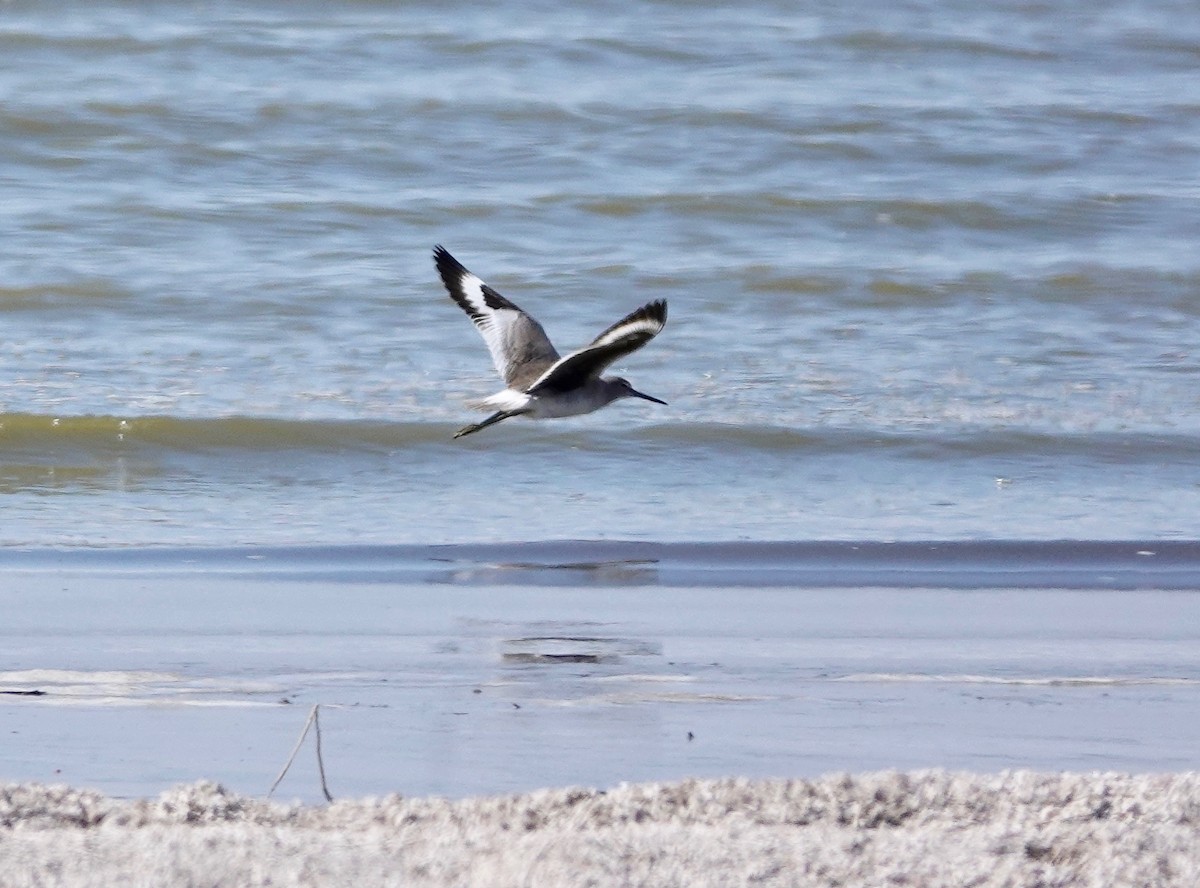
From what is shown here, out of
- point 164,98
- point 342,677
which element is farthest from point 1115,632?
point 164,98

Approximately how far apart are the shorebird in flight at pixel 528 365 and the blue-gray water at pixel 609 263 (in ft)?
1.02

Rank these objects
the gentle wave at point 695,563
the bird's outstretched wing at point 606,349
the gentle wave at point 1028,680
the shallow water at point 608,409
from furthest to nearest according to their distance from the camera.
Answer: the bird's outstretched wing at point 606,349 < the gentle wave at point 695,563 < the gentle wave at point 1028,680 < the shallow water at point 608,409

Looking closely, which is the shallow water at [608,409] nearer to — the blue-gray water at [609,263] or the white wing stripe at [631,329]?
the blue-gray water at [609,263]

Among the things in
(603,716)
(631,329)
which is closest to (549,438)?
(631,329)

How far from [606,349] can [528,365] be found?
664 millimetres

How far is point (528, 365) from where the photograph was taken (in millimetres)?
6223

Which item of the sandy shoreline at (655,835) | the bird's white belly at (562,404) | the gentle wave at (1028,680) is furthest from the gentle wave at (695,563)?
the sandy shoreline at (655,835)

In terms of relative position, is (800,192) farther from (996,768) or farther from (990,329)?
(996,768)

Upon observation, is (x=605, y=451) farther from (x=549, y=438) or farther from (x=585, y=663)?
(x=585, y=663)

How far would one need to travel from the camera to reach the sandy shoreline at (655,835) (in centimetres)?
240

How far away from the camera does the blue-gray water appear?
625 cm

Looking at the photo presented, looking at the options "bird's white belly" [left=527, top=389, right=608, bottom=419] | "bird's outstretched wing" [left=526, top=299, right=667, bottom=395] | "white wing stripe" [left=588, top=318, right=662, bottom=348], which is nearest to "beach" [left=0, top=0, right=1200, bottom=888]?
"bird's white belly" [left=527, top=389, right=608, bottom=419]

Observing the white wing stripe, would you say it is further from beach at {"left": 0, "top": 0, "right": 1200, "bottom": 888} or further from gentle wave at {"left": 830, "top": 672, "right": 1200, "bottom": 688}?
gentle wave at {"left": 830, "top": 672, "right": 1200, "bottom": 688}

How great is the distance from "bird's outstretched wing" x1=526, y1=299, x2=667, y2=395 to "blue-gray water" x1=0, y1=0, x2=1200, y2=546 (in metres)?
0.40
